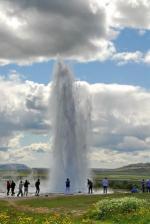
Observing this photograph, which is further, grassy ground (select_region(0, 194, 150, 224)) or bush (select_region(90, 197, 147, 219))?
bush (select_region(90, 197, 147, 219))

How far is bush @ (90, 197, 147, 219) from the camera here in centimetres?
3688

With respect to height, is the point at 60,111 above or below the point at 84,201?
above

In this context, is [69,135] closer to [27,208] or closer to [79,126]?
[79,126]

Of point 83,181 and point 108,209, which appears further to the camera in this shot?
point 83,181

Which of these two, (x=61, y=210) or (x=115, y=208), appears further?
(x=61, y=210)

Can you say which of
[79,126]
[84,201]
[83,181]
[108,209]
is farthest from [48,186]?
[108,209]

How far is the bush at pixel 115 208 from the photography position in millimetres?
36875

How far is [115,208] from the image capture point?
38188 mm

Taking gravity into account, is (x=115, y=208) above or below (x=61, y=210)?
above

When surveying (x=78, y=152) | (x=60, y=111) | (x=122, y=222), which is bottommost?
(x=122, y=222)

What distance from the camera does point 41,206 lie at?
4653cm

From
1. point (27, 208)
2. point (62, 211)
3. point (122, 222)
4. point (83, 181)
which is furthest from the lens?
point (83, 181)

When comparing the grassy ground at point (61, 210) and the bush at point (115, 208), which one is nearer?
the grassy ground at point (61, 210)

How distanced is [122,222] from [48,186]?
4065 centimetres
